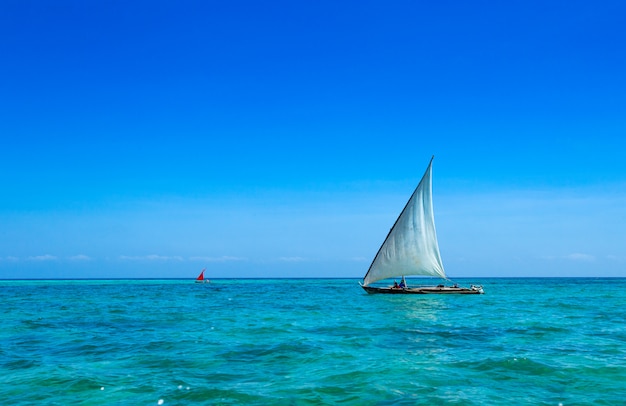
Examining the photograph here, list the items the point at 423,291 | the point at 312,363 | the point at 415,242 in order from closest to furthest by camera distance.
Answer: the point at 312,363 < the point at 415,242 < the point at 423,291

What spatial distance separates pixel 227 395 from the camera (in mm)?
13430

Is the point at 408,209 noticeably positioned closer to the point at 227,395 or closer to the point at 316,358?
the point at 316,358

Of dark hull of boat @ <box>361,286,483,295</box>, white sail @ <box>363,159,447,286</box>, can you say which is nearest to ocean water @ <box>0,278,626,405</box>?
white sail @ <box>363,159,447,286</box>

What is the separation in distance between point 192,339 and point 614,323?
1018 inches

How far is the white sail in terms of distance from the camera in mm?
54312

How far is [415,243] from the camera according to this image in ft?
181

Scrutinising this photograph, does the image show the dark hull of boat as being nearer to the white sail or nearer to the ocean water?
the white sail

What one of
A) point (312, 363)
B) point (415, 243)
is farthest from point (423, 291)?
point (312, 363)

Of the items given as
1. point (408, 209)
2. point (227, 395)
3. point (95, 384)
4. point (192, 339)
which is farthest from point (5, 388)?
point (408, 209)

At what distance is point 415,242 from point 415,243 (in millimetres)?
121

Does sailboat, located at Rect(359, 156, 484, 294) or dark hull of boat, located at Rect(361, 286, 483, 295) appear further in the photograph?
dark hull of boat, located at Rect(361, 286, 483, 295)

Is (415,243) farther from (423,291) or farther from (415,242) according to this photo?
(423,291)

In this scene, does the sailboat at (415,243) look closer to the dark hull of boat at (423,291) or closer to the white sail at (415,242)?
the white sail at (415,242)

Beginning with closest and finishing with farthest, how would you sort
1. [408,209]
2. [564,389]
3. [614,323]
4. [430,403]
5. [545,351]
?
1. [430,403]
2. [564,389]
3. [545,351]
4. [614,323]
5. [408,209]
